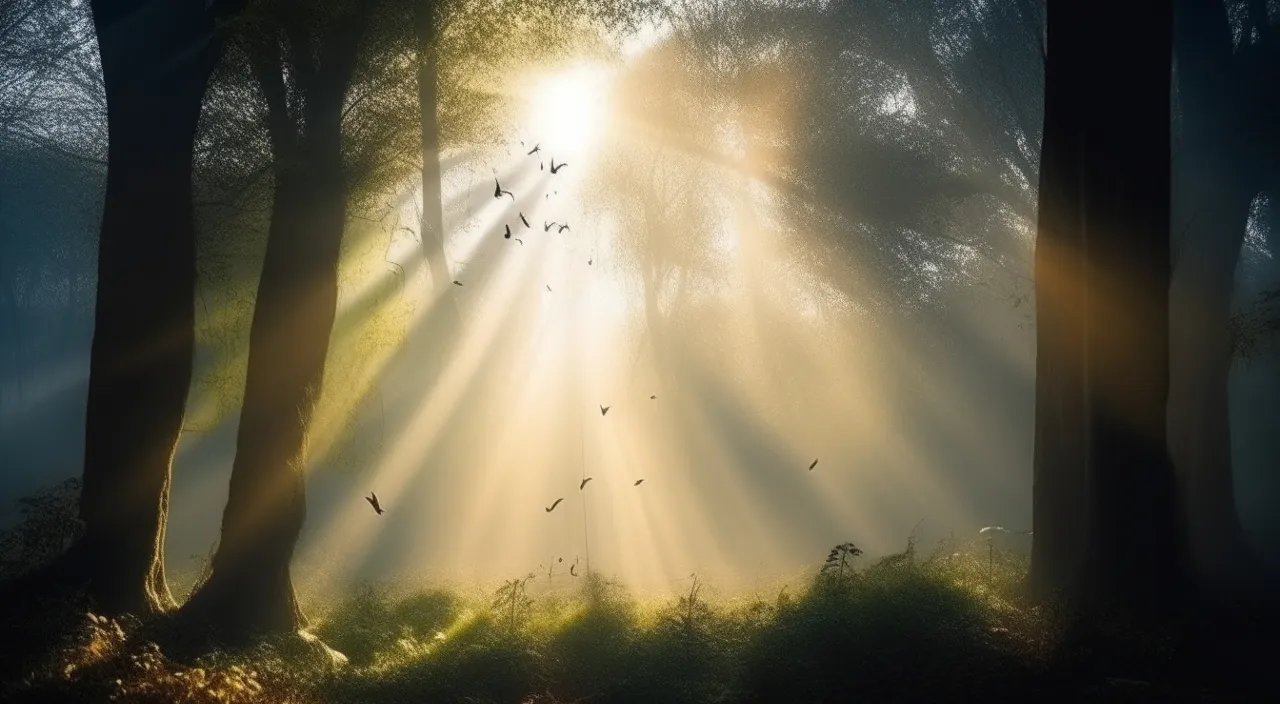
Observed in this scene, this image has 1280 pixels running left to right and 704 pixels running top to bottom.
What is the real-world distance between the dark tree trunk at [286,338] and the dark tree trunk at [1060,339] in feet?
27.2

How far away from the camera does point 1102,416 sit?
363 inches

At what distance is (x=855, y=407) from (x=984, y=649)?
3029cm

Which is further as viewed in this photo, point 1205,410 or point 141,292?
point 1205,410

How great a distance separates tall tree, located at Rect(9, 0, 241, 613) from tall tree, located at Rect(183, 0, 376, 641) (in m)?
1.54

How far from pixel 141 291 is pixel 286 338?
2.19 meters

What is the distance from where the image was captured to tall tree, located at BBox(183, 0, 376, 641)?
37.2ft

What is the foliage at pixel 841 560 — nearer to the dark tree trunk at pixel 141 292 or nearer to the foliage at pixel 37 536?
the dark tree trunk at pixel 141 292

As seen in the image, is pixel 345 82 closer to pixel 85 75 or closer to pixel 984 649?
pixel 984 649

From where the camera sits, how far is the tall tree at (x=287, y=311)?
1134 centimetres

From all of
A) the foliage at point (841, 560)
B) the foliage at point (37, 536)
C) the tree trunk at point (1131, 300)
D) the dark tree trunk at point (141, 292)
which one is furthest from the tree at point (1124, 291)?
the foliage at point (37, 536)

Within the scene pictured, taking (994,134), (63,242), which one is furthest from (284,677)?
(63,242)

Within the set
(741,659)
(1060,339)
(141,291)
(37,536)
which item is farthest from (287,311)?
(1060,339)

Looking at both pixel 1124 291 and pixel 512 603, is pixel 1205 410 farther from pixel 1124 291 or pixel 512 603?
pixel 512 603

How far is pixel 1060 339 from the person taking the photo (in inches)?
398
